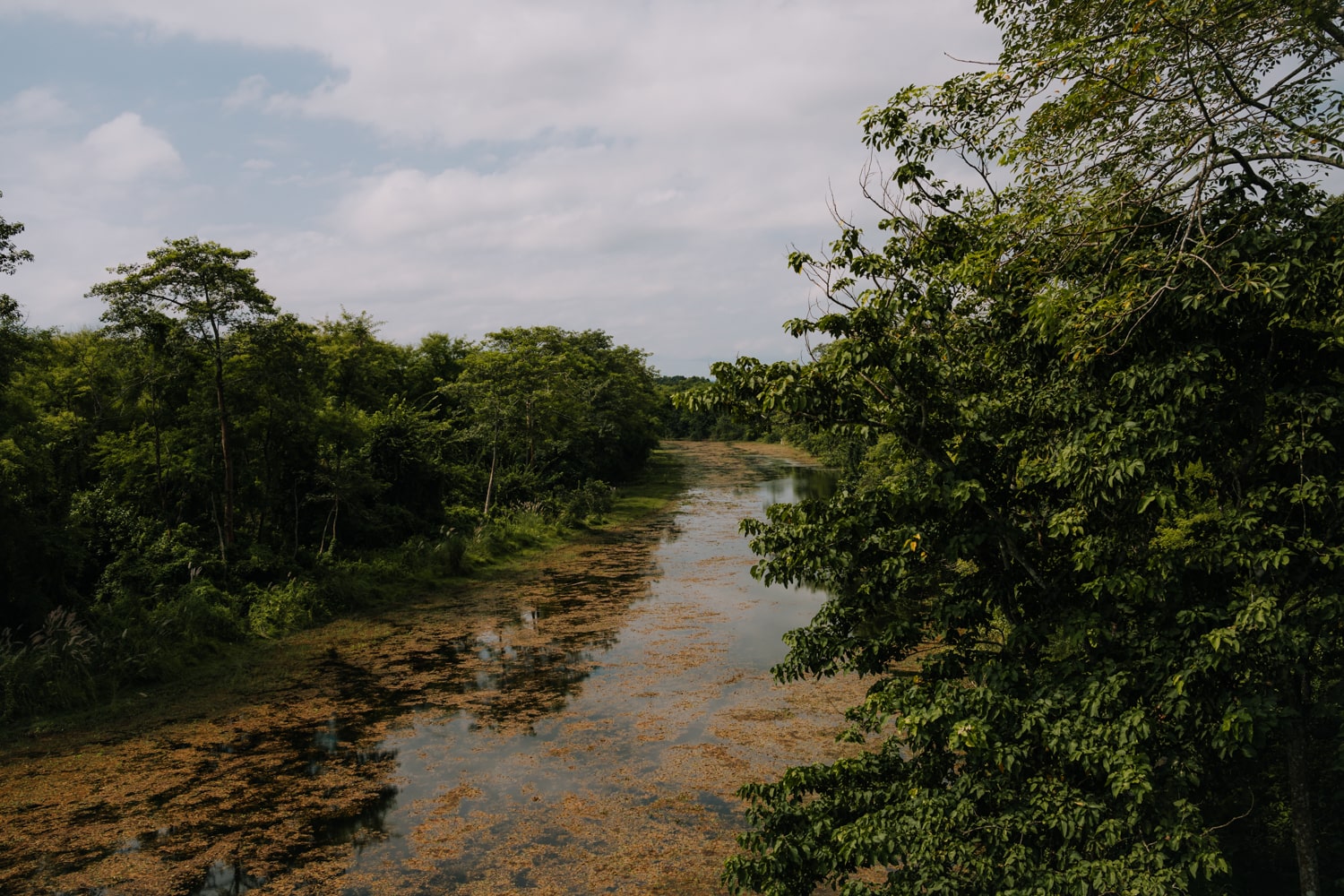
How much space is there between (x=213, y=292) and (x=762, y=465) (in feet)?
149

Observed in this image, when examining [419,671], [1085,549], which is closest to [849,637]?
[1085,549]

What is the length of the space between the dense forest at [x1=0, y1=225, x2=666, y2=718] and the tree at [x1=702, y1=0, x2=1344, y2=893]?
35.7 ft

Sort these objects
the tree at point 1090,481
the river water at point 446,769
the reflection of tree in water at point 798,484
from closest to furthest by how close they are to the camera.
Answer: the tree at point 1090,481 → the river water at point 446,769 → the reflection of tree in water at point 798,484

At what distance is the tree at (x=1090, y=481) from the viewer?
4.78 meters

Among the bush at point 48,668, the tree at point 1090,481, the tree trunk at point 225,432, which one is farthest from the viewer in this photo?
the tree trunk at point 225,432

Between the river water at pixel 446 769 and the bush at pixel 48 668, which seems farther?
the bush at pixel 48 668

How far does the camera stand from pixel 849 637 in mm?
6273

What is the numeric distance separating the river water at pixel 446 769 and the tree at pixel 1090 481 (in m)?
2.90

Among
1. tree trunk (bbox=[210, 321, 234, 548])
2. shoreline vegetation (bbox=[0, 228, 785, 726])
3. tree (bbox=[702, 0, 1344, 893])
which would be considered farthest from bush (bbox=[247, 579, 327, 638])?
tree (bbox=[702, 0, 1344, 893])

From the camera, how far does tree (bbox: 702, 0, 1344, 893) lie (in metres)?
4.78

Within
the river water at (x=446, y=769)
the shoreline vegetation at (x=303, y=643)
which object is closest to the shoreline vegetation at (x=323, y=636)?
the shoreline vegetation at (x=303, y=643)

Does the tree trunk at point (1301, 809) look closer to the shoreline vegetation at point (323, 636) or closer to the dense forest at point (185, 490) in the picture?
the shoreline vegetation at point (323, 636)

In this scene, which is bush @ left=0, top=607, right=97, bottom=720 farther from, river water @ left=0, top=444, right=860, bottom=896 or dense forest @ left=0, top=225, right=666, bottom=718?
river water @ left=0, top=444, right=860, bottom=896

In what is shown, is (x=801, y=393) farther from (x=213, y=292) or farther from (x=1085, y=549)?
(x=213, y=292)
